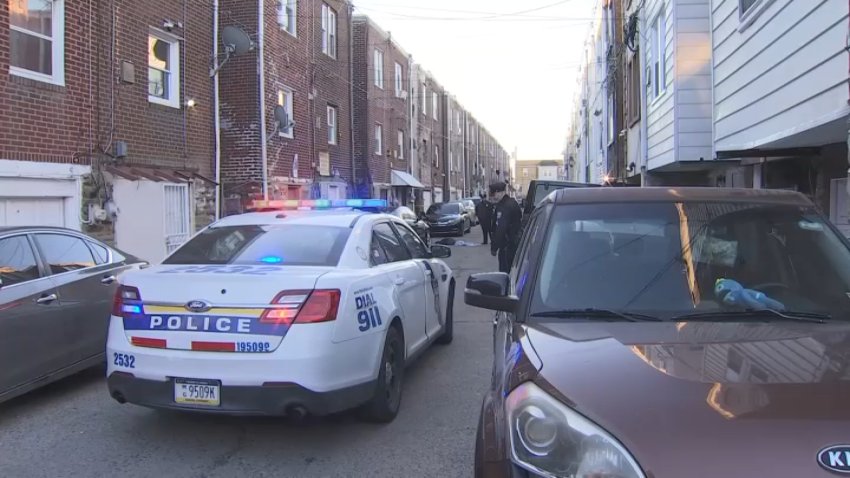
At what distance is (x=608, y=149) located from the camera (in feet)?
76.9

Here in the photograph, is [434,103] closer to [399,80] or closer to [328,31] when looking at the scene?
[399,80]

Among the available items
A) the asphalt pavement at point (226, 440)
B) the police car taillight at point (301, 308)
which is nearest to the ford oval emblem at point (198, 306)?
the police car taillight at point (301, 308)

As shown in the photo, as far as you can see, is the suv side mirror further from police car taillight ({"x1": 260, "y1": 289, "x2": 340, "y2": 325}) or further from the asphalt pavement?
the asphalt pavement

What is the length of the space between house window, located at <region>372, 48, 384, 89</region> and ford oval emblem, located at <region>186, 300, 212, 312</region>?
23.9 m

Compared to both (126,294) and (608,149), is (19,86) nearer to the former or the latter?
(126,294)

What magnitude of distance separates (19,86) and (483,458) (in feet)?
29.5

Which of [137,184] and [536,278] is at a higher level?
[137,184]

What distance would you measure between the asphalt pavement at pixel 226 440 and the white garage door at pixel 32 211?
3.90m

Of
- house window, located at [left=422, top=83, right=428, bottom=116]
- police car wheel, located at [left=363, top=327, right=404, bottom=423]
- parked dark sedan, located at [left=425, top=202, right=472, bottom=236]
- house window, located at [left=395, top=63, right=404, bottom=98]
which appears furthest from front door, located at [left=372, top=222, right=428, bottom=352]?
house window, located at [left=422, top=83, right=428, bottom=116]

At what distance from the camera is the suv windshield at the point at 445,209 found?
25.7m

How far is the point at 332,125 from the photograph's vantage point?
2136cm

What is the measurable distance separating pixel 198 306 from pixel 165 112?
9.06m

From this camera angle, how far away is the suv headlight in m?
1.82

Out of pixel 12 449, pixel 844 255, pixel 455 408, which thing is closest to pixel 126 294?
pixel 12 449
